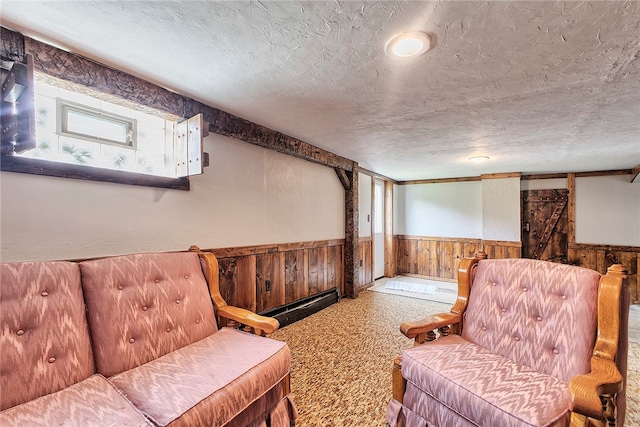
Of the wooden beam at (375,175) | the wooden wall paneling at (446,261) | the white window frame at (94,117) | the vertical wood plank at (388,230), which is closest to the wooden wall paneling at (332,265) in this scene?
the wooden beam at (375,175)

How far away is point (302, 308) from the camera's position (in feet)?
11.5

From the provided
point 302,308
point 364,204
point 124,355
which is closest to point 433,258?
point 364,204

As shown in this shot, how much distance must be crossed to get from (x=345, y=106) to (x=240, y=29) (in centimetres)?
108

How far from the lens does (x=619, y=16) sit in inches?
48.9

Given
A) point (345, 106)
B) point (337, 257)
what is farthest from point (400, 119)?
point (337, 257)

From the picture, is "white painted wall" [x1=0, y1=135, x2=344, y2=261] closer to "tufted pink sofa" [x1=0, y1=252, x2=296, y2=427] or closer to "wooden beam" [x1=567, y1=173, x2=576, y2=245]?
"tufted pink sofa" [x1=0, y1=252, x2=296, y2=427]

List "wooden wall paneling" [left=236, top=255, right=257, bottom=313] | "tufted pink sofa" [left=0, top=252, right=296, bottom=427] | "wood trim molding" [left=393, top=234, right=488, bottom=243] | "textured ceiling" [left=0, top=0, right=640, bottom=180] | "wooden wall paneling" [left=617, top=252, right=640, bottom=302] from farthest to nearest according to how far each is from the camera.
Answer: "wood trim molding" [left=393, top=234, right=488, bottom=243]
"wooden wall paneling" [left=617, top=252, right=640, bottom=302]
"wooden wall paneling" [left=236, top=255, right=257, bottom=313]
"textured ceiling" [left=0, top=0, right=640, bottom=180]
"tufted pink sofa" [left=0, top=252, right=296, bottom=427]

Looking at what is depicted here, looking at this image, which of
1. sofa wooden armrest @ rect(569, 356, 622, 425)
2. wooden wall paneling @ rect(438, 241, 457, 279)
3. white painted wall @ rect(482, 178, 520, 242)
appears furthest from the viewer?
wooden wall paneling @ rect(438, 241, 457, 279)

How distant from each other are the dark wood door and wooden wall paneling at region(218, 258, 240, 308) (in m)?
5.47

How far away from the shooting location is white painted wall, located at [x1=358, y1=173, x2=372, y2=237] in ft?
16.2

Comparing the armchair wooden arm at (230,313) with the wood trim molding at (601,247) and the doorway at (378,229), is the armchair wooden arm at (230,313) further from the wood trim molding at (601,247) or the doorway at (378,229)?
the wood trim molding at (601,247)

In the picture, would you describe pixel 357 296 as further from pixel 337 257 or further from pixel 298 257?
pixel 298 257

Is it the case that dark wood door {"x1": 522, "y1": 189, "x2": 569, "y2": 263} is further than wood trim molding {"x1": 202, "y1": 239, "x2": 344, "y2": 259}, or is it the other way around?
dark wood door {"x1": 522, "y1": 189, "x2": 569, "y2": 263}

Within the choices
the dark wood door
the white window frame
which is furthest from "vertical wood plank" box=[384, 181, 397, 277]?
the white window frame
